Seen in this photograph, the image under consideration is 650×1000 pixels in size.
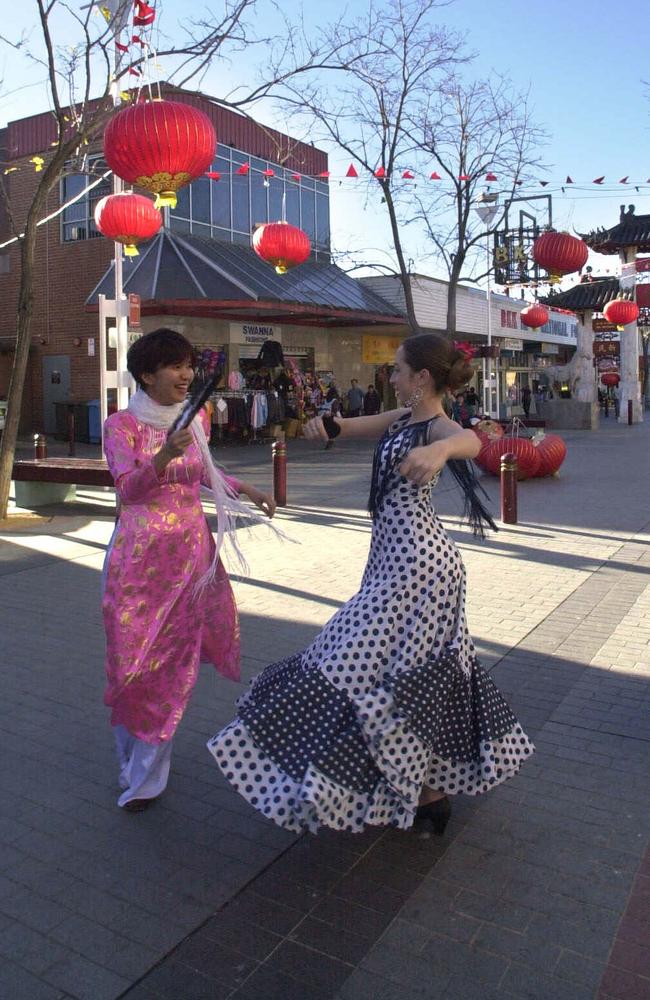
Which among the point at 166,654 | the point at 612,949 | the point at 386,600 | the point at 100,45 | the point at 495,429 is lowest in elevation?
the point at 612,949

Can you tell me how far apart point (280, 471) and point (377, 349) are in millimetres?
20343

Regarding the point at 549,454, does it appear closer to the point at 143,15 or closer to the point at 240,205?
the point at 143,15

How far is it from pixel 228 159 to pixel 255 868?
891 inches

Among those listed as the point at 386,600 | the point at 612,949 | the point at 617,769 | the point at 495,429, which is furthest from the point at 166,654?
the point at 617,769

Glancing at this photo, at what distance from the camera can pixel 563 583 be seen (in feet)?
23.9

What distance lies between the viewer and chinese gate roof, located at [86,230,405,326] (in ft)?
63.3

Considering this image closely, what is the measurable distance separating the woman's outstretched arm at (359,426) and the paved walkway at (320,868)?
153cm

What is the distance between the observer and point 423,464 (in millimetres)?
2648

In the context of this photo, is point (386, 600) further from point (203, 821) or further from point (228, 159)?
point (228, 159)

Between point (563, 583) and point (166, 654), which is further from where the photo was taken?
point (563, 583)

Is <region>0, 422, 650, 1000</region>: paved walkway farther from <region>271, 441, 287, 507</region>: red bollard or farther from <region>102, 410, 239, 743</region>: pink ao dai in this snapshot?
<region>271, 441, 287, 507</region>: red bollard

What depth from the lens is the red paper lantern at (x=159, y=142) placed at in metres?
7.24

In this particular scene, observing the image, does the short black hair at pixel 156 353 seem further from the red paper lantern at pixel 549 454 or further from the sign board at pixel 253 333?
the sign board at pixel 253 333

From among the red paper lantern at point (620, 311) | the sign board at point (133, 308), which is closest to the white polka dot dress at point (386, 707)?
the sign board at point (133, 308)
